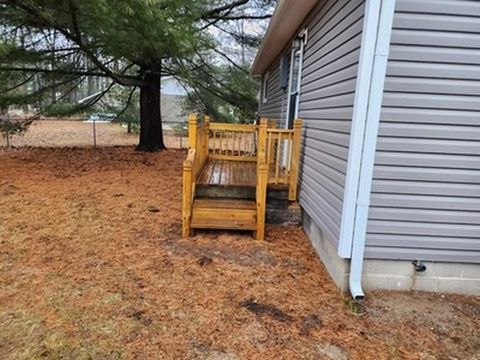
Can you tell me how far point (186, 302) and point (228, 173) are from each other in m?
2.73

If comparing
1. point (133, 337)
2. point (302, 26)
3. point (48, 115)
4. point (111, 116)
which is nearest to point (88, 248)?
point (133, 337)

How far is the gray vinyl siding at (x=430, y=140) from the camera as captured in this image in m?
2.86

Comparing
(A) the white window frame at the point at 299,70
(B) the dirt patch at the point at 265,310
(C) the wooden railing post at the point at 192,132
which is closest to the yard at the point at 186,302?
(B) the dirt patch at the point at 265,310

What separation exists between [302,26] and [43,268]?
4.61 meters

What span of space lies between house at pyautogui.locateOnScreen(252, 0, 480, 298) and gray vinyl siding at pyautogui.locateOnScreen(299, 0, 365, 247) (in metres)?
0.03

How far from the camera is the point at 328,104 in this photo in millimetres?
3857

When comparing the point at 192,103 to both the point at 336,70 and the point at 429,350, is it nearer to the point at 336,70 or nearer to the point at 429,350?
the point at 336,70

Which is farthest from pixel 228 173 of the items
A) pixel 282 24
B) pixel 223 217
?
pixel 282 24

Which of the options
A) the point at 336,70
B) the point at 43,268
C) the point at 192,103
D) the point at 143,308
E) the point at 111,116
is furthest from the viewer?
the point at 111,116

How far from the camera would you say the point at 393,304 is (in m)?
2.94

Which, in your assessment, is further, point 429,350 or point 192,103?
point 192,103

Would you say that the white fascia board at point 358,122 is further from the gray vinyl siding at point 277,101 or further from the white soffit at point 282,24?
the gray vinyl siding at point 277,101

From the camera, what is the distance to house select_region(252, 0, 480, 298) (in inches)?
112

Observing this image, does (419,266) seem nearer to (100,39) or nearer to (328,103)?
(328,103)
